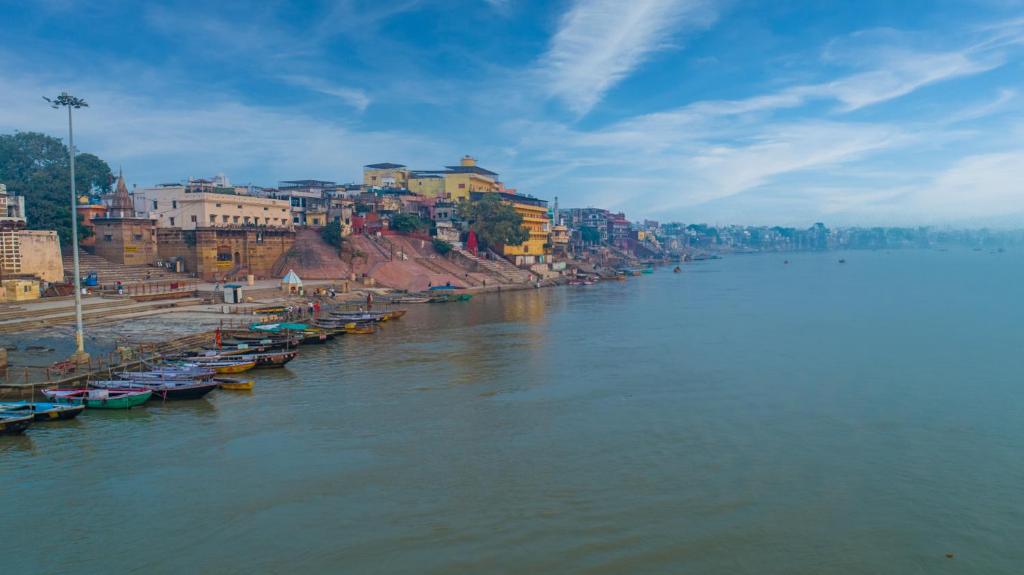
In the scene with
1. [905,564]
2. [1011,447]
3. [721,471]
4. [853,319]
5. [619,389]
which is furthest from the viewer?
[853,319]

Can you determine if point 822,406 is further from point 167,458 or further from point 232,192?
point 232,192

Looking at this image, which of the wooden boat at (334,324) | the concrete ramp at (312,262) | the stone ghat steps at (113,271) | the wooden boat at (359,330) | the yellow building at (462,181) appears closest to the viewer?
the wooden boat at (334,324)

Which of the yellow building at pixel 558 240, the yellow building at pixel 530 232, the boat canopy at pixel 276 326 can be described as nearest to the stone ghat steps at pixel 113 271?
the boat canopy at pixel 276 326

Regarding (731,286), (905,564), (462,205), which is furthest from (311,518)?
(731,286)

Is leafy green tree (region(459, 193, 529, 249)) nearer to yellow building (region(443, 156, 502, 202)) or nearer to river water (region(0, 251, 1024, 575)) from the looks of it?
yellow building (region(443, 156, 502, 202))

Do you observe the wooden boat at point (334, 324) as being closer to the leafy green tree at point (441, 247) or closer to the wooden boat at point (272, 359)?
the wooden boat at point (272, 359)

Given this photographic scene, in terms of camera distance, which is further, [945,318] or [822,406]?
[945,318]
